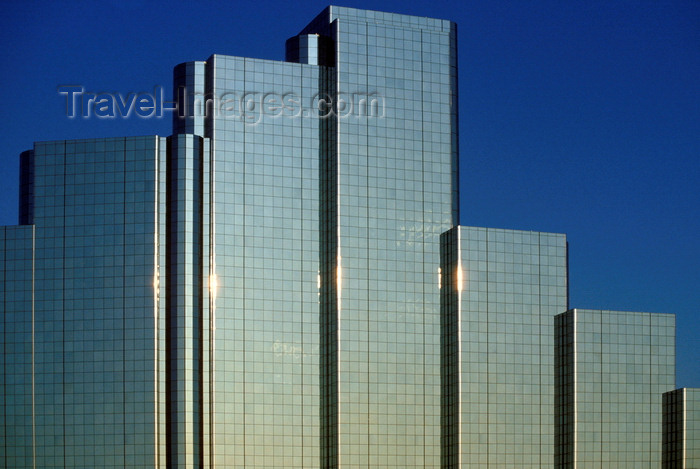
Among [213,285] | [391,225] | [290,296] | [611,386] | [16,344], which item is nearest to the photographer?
[16,344]

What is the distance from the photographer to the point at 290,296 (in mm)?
82562

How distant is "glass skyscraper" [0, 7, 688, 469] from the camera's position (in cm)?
7938

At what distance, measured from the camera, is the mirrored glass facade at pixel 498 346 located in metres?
82.0

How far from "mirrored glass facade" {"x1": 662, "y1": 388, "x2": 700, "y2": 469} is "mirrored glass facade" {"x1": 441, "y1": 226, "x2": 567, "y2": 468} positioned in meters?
8.74

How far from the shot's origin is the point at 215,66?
274 ft

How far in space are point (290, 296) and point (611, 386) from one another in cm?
2423

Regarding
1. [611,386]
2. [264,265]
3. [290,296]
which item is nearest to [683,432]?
[611,386]

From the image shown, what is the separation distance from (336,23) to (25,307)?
30697mm

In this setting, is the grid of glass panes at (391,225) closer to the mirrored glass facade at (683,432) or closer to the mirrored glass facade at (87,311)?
the mirrored glass facade at (87,311)

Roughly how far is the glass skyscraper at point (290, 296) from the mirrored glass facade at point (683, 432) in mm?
1729

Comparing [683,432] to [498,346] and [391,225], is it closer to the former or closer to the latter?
[498,346]

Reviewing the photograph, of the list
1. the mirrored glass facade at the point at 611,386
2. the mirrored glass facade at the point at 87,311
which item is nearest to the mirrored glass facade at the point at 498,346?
the mirrored glass facade at the point at 611,386

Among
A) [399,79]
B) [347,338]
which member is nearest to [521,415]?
[347,338]

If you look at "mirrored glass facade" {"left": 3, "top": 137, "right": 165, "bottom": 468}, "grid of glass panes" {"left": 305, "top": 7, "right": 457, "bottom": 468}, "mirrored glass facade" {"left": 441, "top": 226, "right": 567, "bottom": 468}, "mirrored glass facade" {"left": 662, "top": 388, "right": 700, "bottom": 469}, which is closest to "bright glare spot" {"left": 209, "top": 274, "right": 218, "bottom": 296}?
"mirrored glass facade" {"left": 3, "top": 137, "right": 165, "bottom": 468}
